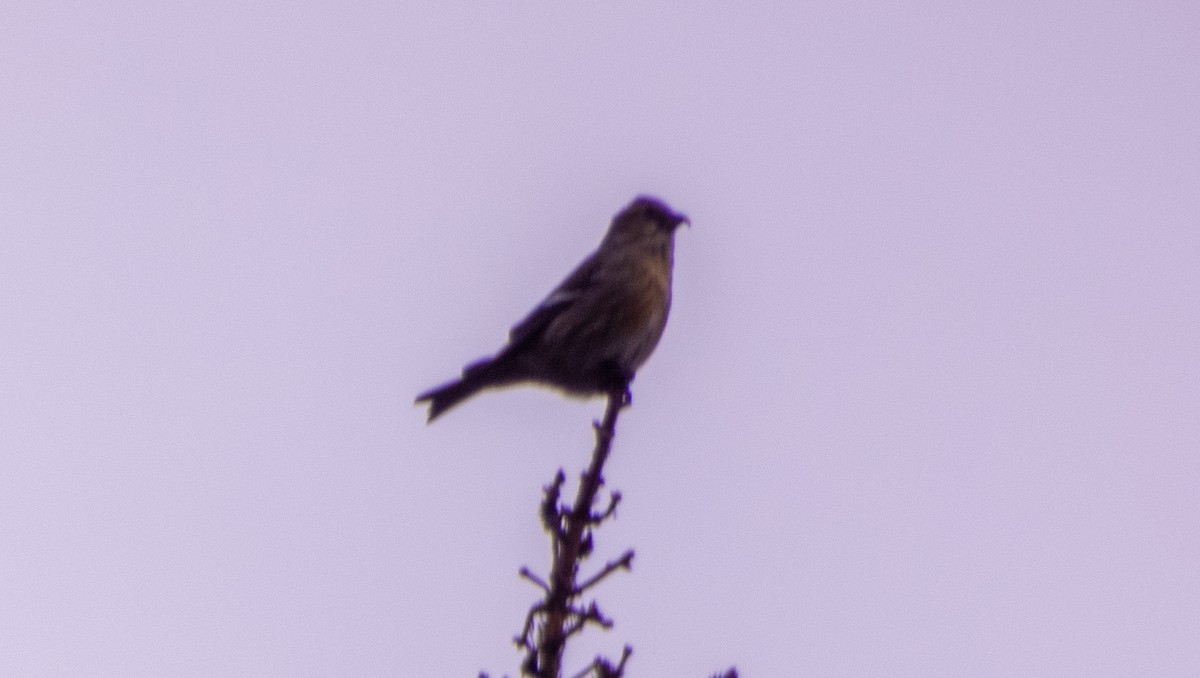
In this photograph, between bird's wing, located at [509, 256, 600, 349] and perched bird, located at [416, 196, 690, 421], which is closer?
perched bird, located at [416, 196, 690, 421]

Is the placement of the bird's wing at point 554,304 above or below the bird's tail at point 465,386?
above

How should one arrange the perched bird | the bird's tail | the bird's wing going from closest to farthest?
1. the bird's tail
2. the perched bird
3. the bird's wing

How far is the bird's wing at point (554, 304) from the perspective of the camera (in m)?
7.16

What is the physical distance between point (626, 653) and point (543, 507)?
0.49 m

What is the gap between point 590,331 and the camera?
6.99 m

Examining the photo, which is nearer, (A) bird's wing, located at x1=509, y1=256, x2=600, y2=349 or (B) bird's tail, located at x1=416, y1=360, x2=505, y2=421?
(B) bird's tail, located at x1=416, y1=360, x2=505, y2=421

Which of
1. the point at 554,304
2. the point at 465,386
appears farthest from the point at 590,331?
the point at 465,386

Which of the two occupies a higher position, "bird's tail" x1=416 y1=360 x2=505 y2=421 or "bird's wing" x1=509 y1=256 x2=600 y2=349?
"bird's wing" x1=509 y1=256 x2=600 y2=349

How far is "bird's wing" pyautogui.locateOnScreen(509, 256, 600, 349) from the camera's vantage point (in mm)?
7160

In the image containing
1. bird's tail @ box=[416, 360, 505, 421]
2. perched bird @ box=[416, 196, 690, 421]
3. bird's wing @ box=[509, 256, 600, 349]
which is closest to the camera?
bird's tail @ box=[416, 360, 505, 421]

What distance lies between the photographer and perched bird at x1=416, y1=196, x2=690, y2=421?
687 centimetres

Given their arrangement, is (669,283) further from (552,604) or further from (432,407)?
(552,604)

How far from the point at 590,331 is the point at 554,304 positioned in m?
0.44

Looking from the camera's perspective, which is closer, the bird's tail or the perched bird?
the bird's tail
